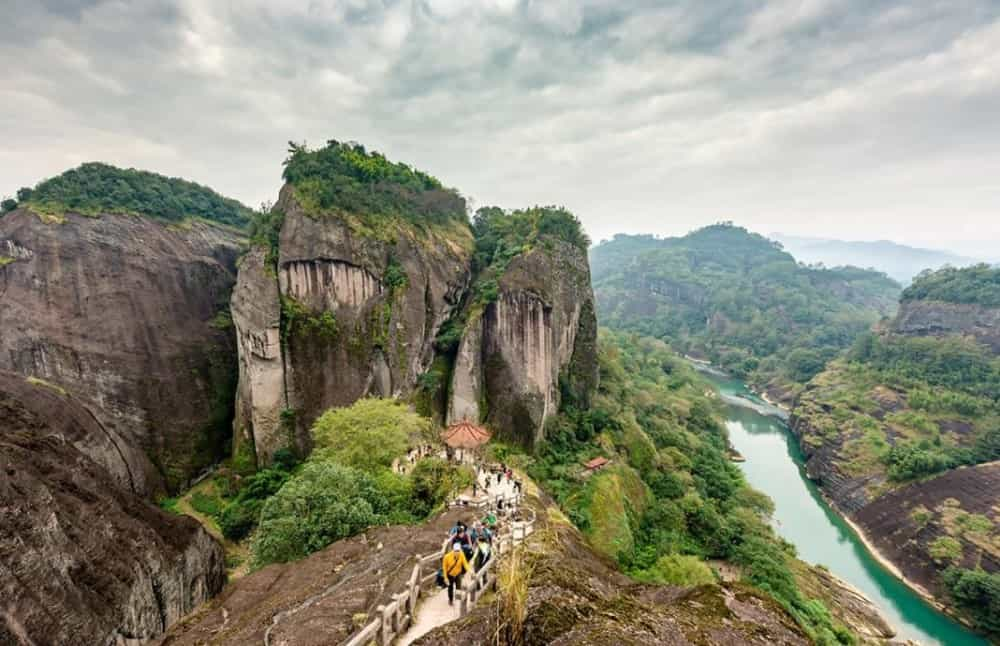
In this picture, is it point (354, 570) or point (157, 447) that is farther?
point (157, 447)

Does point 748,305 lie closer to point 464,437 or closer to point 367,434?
point 464,437

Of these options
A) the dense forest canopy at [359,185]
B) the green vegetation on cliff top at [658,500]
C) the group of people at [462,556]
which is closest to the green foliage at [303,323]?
the dense forest canopy at [359,185]

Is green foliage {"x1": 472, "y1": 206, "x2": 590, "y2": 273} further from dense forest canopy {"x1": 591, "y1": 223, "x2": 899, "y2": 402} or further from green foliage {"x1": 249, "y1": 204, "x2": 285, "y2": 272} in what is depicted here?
dense forest canopy {"x1": 591, "y1": 223, "x2": 899, "y2": 402}

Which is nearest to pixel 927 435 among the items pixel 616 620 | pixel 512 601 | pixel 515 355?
pixel 515 355

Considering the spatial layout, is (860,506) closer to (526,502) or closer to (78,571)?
(526,502)

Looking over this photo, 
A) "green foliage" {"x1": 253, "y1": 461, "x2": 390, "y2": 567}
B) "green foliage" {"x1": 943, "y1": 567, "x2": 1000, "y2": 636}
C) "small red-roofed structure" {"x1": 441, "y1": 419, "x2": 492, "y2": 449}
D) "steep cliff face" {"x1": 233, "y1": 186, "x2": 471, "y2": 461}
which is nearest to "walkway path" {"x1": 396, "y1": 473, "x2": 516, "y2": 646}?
"green foliage" {"x1": 253, "y1": 461, "x2": 390, "y2": 567}

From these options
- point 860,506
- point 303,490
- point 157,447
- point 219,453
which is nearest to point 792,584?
point 860,506
